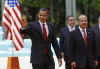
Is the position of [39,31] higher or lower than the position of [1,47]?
higher

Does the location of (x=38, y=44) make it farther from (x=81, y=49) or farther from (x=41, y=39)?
(x=81, y=49)

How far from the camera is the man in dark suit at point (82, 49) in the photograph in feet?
21.5

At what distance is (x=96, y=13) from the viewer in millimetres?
24469

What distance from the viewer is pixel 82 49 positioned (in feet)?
21.6

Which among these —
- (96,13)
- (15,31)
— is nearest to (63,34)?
(15,31)

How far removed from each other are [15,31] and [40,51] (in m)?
2.66

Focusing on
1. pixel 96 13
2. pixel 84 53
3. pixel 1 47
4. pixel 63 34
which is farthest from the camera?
pixel 96 13

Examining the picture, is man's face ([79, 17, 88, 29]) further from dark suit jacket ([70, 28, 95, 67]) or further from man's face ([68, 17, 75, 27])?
man's face ([68, 17, 75, 27])

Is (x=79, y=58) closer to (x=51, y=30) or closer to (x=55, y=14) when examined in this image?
(x=51, y=30)

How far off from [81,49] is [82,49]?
2 cm

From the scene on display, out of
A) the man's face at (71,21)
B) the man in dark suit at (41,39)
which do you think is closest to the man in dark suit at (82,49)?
the man in dark suit at (41,39)

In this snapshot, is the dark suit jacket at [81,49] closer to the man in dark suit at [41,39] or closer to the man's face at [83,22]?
the man's face at [83,22]

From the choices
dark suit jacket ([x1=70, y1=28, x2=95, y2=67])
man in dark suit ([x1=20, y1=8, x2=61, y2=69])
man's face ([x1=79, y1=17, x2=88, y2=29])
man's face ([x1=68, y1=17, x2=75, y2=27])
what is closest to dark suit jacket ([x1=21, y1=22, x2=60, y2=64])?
man in dark suit ([x1=20, y1=8, x2=61, y2=69])

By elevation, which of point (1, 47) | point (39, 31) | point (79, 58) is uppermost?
point (39, 31)
